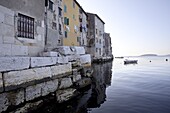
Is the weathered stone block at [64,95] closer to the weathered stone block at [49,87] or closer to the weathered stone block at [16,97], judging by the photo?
the weathered stone block at [49,87]

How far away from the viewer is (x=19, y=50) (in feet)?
29.7

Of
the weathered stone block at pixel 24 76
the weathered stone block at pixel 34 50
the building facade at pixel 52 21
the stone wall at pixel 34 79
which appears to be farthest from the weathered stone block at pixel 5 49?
the building facade at pixel 52 21

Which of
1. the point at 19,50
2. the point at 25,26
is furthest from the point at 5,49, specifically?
the point at 25,26

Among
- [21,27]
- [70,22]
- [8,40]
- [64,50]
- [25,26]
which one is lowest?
[64,50]

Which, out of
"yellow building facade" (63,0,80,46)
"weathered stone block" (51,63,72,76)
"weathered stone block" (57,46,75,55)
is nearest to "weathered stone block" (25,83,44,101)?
"weathered stone block" (51,63,72,76)

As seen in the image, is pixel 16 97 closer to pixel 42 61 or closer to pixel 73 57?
pixel 42 61

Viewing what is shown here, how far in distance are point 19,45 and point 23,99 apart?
3.41m

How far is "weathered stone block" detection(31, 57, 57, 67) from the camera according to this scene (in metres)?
8.30

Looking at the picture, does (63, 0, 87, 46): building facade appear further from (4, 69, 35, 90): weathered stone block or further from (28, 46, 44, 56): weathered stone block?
(4, 69, 35, 90): weathered stone block

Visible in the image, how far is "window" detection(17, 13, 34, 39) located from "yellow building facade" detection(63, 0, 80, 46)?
12.7m

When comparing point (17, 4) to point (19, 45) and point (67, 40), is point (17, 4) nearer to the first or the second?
point (19, 45)

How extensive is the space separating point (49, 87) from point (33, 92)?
1.35 metres

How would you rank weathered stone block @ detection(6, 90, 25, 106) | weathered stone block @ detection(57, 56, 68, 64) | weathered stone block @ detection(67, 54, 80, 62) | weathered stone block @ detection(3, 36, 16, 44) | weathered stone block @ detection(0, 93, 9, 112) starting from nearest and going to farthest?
weathered stone block @ detection(0, 93, 9, 112) < weathered stone block @ detection(6, 90, 25, 106) < weathered stone block @ detection(3, 36, 16, 44) < weathered stone block @ detection(57, 56, 68, 64) < weathered stone block @ detection(67, 54, 80, 62)

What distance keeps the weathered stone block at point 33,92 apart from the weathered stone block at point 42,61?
3.78 feet
